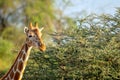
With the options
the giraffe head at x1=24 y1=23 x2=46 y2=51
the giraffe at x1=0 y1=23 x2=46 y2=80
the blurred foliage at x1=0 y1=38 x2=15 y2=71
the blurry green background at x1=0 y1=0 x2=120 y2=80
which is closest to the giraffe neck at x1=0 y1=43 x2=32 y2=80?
the giraffe at x1=0 y1=23 x2=46 y2=80

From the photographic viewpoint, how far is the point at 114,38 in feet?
33.6

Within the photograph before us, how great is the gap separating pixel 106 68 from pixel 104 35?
807 mm

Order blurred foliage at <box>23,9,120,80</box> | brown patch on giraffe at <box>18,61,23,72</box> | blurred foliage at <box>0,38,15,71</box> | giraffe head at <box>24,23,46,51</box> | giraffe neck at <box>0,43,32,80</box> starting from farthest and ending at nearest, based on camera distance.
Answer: blurred foliage at <box>0,38,15,71</box>
blurred foliage at <box>23,9,120,80</box>
brown patch on giraffe at <box>18,61,23,72</box>
giraffe neck at <box>0,43,32,80</box>
giraffe head at <box>24,23,46,51</box>

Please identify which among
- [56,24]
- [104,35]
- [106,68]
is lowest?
[106,68]

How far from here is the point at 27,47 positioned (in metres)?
8.74

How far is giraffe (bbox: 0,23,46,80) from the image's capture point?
841 cm

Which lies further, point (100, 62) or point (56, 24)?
A: point (56, 24)

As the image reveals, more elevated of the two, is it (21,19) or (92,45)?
(21,19)

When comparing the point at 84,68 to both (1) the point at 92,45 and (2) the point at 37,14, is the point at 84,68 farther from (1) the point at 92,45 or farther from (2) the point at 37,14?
(2) the point at 37,14

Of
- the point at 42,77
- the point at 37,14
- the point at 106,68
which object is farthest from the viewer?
the point at 37,14

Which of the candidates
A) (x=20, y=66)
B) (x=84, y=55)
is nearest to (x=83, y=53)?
(x=84, y=55)

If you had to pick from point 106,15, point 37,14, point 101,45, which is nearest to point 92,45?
point 101,45

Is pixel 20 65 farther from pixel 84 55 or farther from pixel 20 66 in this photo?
pixel 84 55

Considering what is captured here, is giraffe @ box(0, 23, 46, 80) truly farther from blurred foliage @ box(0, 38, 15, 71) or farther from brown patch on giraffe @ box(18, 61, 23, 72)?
blurred foliage @ box(0, 38, 15, 71)
